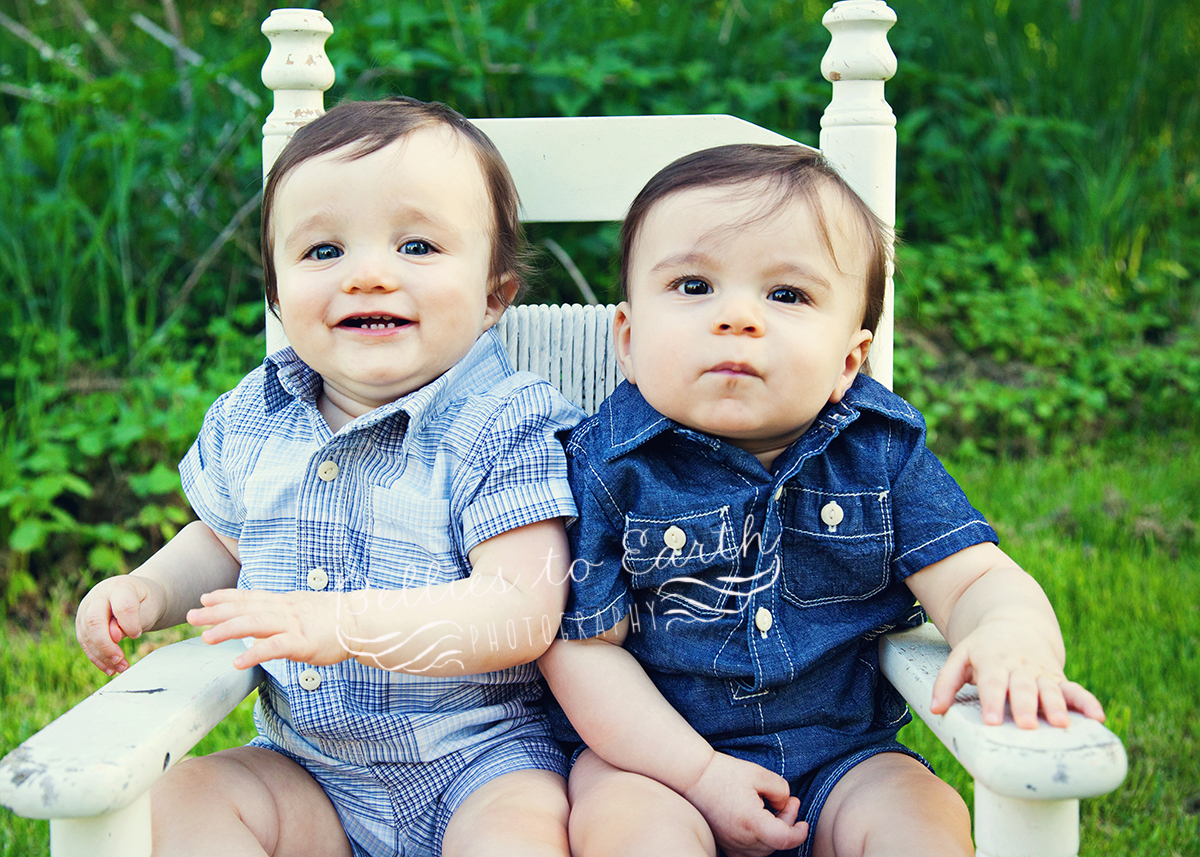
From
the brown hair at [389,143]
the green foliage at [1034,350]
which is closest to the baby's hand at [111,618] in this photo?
the brown hair at [389,143]

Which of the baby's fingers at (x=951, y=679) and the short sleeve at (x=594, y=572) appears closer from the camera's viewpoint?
the baby's fingers at (x=951, y=679)

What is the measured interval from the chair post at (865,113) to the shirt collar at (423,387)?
0.55 meters

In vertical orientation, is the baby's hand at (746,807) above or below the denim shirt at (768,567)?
below

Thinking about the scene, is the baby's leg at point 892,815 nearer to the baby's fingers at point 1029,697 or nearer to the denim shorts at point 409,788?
the baby's fingers at point 1029,697

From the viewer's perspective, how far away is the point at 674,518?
4.29 ft

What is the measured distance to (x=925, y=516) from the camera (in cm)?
128

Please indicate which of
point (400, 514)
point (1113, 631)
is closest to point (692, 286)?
point (400, 514)

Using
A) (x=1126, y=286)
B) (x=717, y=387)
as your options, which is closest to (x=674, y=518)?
(x=717, y=387)

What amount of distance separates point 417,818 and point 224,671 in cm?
31

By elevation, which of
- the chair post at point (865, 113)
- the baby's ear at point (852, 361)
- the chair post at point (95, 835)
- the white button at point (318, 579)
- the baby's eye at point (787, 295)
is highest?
the chair post at point (865, 113)

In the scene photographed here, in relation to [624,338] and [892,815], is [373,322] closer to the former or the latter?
[624,338]

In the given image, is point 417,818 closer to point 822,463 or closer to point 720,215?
point 822,463

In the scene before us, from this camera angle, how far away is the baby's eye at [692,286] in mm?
1308

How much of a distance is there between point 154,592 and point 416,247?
561 mm
